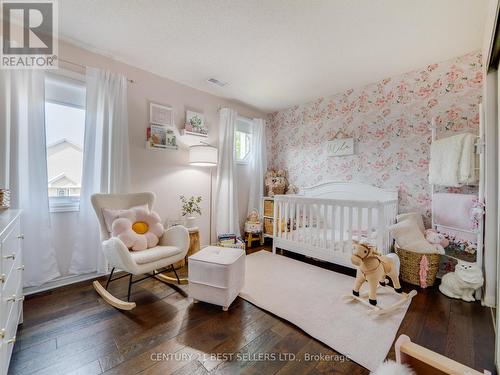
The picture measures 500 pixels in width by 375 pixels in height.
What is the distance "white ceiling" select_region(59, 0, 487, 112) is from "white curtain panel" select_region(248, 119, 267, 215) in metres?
1.11

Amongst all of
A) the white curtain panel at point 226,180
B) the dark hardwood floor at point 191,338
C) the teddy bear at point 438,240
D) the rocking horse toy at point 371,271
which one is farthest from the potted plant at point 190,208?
the teddy bear at point 438,240

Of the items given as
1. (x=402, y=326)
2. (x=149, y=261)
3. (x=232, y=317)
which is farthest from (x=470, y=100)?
(x=149, y=261)

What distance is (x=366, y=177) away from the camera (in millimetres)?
2994

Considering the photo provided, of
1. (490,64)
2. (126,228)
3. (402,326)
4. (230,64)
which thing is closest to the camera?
(402,326)

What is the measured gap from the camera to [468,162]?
1.96 metres

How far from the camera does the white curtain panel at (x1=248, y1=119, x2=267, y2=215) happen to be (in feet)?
12.4

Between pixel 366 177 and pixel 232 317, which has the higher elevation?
pixel 366 177

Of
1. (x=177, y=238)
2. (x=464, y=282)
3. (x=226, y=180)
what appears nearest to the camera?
(x=464, y=282)

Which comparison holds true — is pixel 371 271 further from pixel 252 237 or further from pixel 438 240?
pixel 252 237

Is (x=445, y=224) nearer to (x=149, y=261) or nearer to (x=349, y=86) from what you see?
(x=349, y=86)

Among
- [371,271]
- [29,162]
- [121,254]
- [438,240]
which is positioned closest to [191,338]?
[121,254]

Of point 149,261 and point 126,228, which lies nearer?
point 149,261

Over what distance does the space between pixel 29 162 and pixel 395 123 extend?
381 cm

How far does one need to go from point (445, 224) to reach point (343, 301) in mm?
1306
